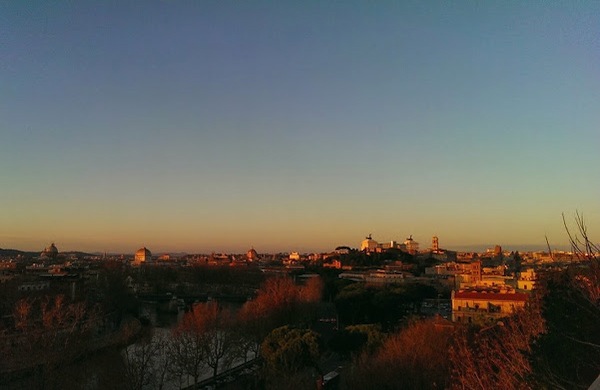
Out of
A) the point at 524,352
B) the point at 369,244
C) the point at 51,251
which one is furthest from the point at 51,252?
the point at 524,352

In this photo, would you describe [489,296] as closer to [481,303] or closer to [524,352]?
[481,303]

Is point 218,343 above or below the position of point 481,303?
below

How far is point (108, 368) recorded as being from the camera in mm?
11039

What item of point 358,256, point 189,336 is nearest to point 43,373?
point 189,336

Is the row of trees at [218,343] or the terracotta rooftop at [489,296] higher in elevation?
the terracotta rooftop at [489,296]

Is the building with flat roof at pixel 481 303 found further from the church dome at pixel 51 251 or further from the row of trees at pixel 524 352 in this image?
the church dome at pixel 51 251

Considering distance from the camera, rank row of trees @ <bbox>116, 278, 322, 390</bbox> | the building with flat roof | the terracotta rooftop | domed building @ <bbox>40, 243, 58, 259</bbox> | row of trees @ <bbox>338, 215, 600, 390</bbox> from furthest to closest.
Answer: domed building @ <bbox>40, 243, 58, 259</bbox>
the terracotta rooftop
the building with flat roof
row of trees @ <bbox>116, 278, 322, 390</bbox>
row of trees @ <bbox>338, 215, 600, 390</bbox>

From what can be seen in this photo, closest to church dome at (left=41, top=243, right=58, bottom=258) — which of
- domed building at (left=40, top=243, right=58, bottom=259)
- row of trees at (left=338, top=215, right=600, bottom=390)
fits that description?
domed building at (left=40, top=243, right=58, bottom=259)

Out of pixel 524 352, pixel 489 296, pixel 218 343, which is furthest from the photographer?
pixel 489 296

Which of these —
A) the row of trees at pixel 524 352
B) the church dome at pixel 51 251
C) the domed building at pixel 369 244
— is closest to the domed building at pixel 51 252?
the church dome at pixel 51 251

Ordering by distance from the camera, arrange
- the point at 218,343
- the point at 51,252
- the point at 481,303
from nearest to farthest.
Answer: the point at 218,343
the point at 481,303
the point at 51,252

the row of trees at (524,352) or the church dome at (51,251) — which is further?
the church dome at (51,251)

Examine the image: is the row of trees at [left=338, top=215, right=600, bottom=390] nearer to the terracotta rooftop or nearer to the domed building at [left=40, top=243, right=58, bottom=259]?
the terracotta rooftop

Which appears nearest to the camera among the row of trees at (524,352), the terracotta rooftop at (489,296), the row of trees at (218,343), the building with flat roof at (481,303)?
the row of trees at (524,352)
